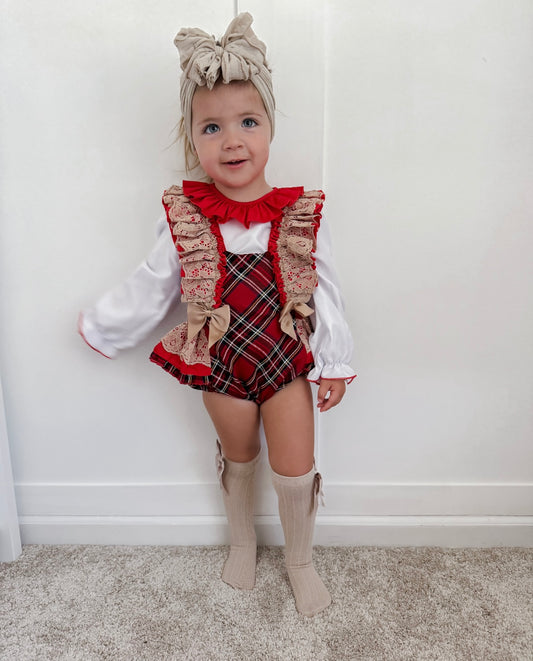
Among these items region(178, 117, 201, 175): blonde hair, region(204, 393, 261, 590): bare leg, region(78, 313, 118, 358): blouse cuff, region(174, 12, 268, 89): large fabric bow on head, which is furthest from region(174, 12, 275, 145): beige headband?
region(204, 393, 261, 590): bare leg

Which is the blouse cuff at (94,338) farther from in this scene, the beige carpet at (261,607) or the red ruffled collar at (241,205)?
the beige carpet at (261,607)

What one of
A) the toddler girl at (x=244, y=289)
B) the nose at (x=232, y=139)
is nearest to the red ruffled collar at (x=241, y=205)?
the toddler girl at (x=244, y=289)

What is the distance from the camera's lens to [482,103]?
41.2 inches

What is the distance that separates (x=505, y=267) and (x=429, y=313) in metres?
0.19

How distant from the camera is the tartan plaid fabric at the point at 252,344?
955mm

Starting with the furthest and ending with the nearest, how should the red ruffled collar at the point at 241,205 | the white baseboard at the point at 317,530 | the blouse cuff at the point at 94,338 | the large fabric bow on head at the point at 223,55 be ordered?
the white baseboard at the point at 317,530
the blouse cuff at the point at 94,338
the red ruffled collar at the point at 241,205
the large fabric bow on head at the point at 223,55

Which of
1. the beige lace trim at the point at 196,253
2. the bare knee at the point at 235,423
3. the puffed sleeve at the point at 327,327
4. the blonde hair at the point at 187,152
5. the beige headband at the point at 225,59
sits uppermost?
the beige headband at the point at 225,59

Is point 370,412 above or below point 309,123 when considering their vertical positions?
below

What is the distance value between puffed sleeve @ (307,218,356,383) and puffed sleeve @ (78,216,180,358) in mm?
291

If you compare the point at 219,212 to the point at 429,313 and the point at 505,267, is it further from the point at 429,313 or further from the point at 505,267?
the point at 505,267

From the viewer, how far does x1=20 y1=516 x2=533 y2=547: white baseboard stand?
4.00ft

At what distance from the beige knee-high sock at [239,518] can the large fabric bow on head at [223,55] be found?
755mm

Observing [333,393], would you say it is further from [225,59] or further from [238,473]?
[225,59]

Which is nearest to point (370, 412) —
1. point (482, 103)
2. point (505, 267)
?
point (505, 267)
